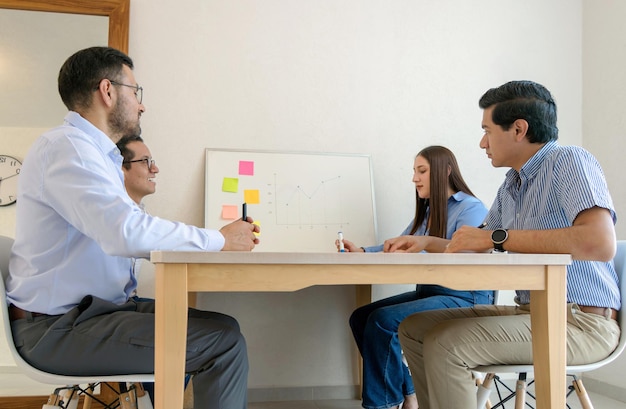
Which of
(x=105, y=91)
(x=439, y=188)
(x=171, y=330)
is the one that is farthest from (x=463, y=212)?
(x=171, y=330)

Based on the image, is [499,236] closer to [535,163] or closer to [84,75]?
[535,163]

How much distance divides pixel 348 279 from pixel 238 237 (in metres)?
0.47

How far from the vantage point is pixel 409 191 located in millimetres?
3367

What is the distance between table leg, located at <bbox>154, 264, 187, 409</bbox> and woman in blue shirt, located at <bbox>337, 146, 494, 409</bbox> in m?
1.04

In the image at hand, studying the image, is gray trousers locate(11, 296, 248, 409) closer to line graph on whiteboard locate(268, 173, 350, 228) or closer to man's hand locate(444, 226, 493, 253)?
man's hand locate(444, 226, 493, 253)

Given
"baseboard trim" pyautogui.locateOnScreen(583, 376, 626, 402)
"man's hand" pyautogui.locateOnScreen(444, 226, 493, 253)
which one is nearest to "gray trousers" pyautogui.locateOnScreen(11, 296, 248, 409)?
"man's hand" pyautogui.locateOnScreen(444, 226, 493, 253)

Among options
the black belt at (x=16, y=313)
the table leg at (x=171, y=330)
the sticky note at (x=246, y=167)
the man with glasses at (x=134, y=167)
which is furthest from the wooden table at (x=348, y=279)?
the sticky note at (x=246, y=167)

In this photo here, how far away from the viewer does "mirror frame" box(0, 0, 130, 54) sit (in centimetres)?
302

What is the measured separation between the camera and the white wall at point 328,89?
3.16 metres

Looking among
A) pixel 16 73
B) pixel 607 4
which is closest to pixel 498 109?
pixel 607 4

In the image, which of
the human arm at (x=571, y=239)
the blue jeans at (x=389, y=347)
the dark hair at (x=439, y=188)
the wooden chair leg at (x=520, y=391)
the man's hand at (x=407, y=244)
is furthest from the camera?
the dark hair at (x=439, y=188)

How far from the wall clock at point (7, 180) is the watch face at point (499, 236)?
91.3 inches

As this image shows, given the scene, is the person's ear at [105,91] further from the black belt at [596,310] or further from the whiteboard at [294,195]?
the black belt at [596,310]

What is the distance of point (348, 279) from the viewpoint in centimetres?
135
